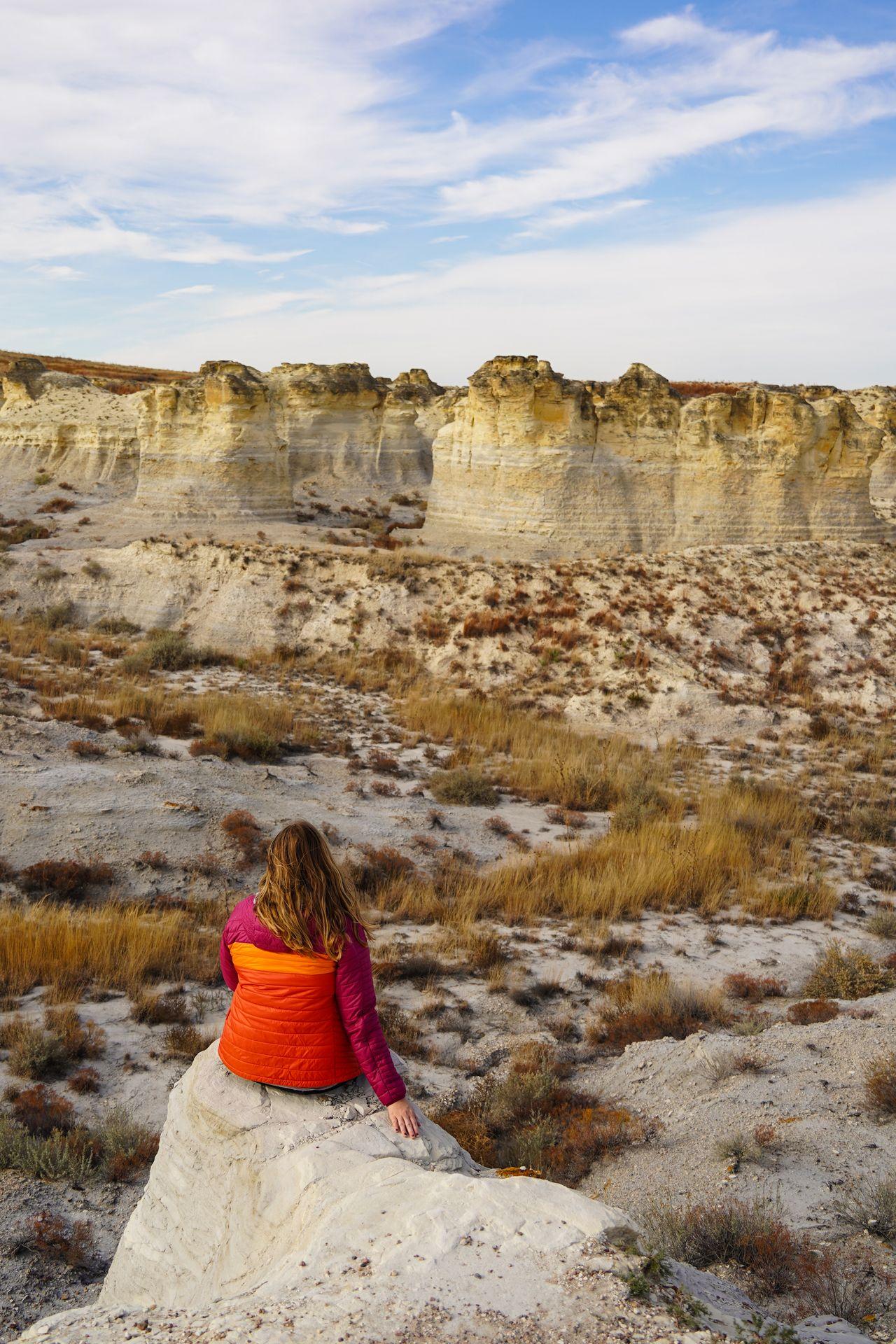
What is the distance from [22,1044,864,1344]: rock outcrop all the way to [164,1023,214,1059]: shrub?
2.68 metres

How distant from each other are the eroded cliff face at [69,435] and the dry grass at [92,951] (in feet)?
94.6

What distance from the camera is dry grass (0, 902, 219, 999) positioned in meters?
7.12

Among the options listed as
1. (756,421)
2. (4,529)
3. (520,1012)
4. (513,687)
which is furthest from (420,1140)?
(4,529)

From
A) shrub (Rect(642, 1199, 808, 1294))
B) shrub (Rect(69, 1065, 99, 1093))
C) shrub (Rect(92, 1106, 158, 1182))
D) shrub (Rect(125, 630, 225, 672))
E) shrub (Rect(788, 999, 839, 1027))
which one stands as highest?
shrub (Rect(125, 630, 225, 672))

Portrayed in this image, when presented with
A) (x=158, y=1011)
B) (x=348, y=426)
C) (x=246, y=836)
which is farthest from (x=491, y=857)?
(x=348, y=426)

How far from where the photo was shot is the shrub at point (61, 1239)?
435cm

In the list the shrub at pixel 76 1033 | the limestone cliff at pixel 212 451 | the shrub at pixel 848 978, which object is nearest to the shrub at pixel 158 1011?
the shrub at pixel 76 1033

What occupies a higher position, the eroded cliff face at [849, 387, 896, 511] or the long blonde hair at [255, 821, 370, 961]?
the eroded cliff face at [849, 387, 896, 511]

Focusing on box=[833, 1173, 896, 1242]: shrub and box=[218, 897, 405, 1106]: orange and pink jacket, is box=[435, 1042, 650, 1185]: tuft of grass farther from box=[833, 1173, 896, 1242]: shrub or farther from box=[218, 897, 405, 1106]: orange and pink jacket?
box=[218, 897, 405, 1106]: orange and pink jacket

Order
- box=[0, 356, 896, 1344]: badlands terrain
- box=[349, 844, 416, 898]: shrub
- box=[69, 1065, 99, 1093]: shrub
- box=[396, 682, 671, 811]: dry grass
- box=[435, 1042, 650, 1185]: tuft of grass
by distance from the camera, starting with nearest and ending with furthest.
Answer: box=[0, 356, 896, 1344]: badlands terrain < box=[435, 1042, 650, 1185]: tuft of grass < box=[69, 1065, 99, 1093]: shrub < box=[349, 844, 416, 898]: shrub < box=[396, 682, 671, 811]: dry grass

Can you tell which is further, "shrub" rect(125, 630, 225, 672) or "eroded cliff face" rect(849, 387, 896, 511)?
"eroded cliff face" rect(849, 387, 896, 511)

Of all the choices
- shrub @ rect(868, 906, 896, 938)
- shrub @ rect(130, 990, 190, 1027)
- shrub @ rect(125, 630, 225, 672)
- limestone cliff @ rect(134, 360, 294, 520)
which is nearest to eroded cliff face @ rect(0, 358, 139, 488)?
limestone cliff @ rect(134, 360, 294, 520)

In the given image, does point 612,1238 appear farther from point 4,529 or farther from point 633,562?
point 4,529

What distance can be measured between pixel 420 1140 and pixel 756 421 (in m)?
24.0
